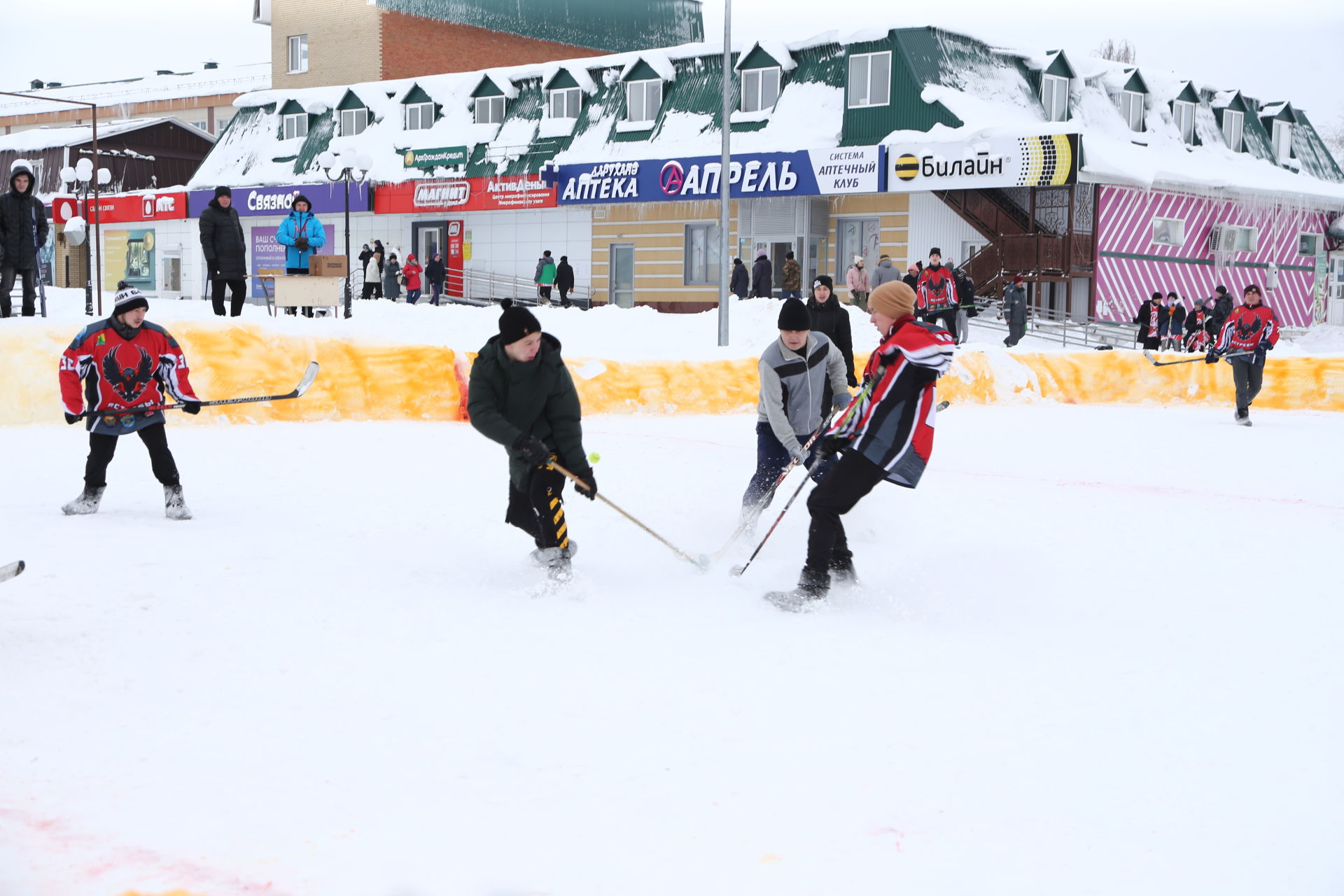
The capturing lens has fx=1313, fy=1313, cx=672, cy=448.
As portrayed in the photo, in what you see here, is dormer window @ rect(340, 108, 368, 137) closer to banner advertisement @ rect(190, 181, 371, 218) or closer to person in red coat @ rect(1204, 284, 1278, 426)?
banner advertisement @ rect(190, 181, 371, 218)

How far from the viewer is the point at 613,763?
3834 mm

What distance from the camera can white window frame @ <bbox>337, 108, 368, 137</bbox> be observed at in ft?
116

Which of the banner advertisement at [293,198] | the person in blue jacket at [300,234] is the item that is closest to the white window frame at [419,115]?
the banner advertisement at [293,198]

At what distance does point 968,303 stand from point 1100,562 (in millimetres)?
17649

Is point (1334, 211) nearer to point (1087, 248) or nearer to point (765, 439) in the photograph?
point (1087, 248)

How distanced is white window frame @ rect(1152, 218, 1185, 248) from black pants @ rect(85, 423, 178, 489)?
24.8m

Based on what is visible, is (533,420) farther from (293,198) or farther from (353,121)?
(353,121)

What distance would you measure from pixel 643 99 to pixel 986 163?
910 centimetres

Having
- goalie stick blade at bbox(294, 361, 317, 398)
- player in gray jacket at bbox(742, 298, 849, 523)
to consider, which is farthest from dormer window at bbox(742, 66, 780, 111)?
goalie stick blade at bbox(294, 361, 317, 398)

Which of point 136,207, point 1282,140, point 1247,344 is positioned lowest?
point 1247,344

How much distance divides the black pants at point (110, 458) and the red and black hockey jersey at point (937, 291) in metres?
12.9

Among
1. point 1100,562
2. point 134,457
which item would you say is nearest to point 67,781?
point 1100,562

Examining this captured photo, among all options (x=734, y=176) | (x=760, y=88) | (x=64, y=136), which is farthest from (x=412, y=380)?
(x=64, y=136)

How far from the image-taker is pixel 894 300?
5.67 meters
